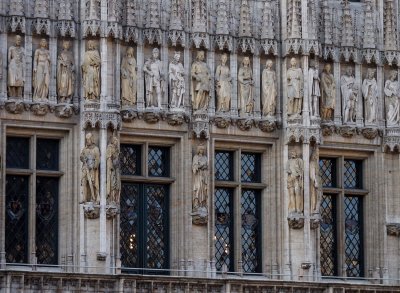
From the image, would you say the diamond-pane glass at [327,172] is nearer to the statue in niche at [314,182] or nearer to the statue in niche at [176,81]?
the statue in niche at [314,182]

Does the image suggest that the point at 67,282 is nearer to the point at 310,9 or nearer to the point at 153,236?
the point at 153,236

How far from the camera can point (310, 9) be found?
1983 inches

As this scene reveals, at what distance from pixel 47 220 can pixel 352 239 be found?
352 inches

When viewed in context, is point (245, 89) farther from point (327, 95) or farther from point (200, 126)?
point (327, 95)

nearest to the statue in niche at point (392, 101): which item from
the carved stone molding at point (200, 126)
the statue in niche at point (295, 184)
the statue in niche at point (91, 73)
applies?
the statue in niche at point (295, 184)

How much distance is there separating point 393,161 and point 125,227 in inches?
318

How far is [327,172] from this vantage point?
2014 inches

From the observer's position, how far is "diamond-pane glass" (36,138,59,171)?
157 ft

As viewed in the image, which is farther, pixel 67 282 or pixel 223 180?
pixel 223 180

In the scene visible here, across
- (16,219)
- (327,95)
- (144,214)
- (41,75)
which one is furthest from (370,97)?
(16,219)

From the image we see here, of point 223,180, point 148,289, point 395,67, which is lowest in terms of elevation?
point 148,289

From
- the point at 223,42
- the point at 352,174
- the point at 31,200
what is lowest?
the point at 31,200

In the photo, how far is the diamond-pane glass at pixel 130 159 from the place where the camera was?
4869 cm

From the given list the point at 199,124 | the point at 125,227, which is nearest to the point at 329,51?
the point at 199,124
